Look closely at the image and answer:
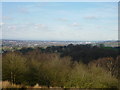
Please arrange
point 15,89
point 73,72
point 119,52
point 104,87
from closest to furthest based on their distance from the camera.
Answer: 1. point 15,89
2. point 104,87
3. point 73,72
4. point 119,52

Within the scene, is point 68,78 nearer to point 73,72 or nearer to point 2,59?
point 73,72

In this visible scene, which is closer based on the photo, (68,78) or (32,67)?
(68,78)

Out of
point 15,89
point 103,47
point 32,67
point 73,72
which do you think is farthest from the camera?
point 103,47

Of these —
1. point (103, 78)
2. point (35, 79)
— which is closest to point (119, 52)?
point (103, 78)

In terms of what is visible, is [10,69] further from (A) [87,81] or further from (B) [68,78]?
(A) [87,81]

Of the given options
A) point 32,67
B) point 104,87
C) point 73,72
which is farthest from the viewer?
point 32,67

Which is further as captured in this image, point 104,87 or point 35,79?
point 35,79

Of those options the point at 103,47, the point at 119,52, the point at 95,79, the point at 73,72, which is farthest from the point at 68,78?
the point at 103,47

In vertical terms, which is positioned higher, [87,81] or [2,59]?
[2,59]

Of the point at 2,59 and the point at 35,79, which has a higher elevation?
the point at 2,59
